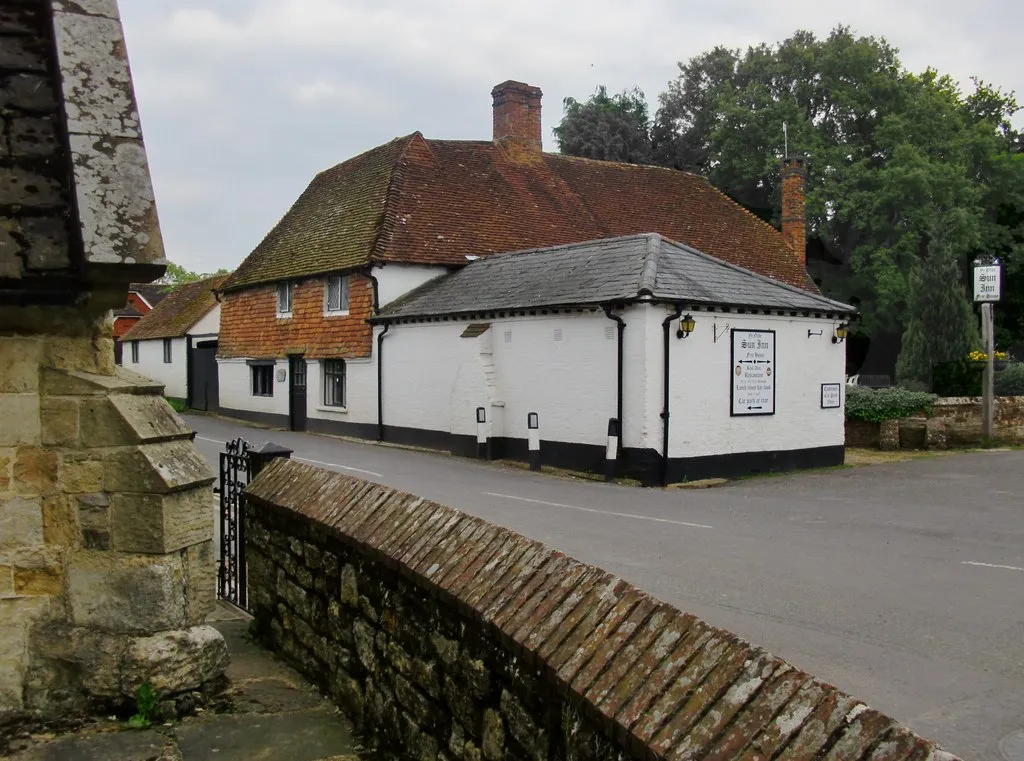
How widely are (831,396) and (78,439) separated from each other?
17.6 meters

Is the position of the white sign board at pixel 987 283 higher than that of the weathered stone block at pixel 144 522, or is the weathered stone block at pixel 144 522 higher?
the white sign board at pixel 987 283

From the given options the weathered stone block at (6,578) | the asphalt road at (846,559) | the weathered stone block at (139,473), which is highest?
the weathered stone block at (139,473)

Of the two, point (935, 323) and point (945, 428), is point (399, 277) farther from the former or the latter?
point (935, 323)

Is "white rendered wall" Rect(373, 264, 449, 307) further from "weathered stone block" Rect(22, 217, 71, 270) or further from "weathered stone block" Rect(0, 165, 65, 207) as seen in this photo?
"weathered stone block" Rect(22, 217, 71, 270)

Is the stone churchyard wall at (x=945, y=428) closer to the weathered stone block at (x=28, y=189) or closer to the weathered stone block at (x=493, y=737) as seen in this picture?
the weathered stone block at (x=493, y=737)

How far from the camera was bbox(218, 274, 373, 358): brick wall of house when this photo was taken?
24922 millimetres

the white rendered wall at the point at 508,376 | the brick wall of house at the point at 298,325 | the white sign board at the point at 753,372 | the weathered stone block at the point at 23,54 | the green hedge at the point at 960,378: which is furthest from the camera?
the green hedge at the point at 960,378

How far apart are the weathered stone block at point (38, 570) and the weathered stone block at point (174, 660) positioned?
491 mm

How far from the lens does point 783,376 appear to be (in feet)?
61.8

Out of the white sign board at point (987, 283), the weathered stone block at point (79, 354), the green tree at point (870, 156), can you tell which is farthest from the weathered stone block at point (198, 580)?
the green tree at point (870, 156)

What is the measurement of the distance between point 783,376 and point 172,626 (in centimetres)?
1586

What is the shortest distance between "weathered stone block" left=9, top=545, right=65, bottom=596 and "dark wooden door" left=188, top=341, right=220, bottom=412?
30.1 m

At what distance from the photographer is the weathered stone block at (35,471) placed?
4.55 meters

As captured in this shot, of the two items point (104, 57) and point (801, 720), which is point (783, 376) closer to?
point (104, 57)
